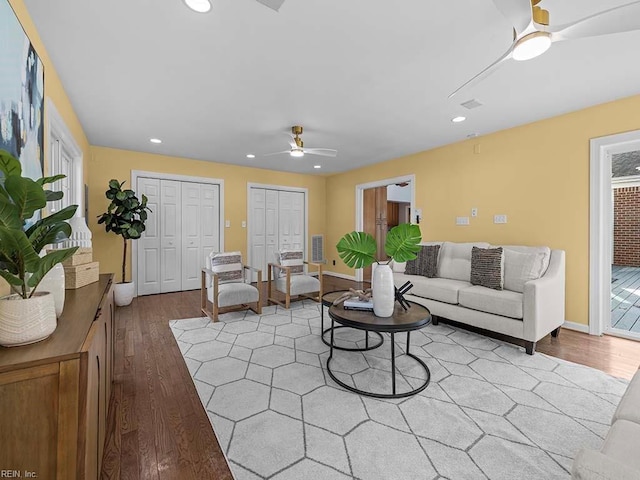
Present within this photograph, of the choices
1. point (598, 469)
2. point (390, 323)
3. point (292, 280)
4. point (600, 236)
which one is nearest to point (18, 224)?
point (598, 469)

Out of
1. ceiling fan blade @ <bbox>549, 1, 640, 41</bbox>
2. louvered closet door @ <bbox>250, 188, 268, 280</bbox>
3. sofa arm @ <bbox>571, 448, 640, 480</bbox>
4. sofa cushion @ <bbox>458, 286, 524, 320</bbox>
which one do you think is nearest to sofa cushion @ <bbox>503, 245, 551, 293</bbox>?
sofa cushion @ <bbox>458, 286, 524, 320</bbox>

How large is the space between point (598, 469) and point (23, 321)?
62.2 inches

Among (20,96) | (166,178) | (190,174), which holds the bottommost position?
(20,96)

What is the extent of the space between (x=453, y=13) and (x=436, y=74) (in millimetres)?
695

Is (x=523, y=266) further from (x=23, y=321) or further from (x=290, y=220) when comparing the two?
(x=290, y=220)

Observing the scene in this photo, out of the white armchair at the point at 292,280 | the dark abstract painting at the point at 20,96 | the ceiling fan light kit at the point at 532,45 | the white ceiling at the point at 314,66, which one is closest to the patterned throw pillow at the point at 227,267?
the white armchair at the point at 292,280

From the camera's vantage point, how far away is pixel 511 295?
2.75m

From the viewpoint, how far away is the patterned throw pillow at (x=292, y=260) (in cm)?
434

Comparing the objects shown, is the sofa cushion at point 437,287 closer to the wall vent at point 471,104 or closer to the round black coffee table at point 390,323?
the round black coffee table at point 390,323

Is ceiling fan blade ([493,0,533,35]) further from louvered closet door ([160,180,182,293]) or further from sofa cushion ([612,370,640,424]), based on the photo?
louvered closet door ([160,180,182,293])

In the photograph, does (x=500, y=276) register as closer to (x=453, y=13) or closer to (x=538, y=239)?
(x=538, y=239)

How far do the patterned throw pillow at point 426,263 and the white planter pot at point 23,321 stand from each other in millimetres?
3603

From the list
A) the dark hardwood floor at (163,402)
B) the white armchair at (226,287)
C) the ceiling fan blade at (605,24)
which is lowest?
the dark hardwood floor at (163,402)

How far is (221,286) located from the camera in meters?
3.62
